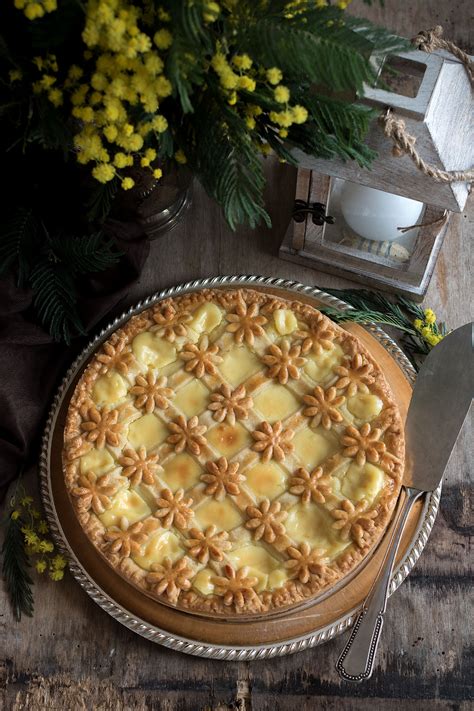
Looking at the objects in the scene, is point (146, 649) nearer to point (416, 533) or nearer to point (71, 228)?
point (416, 533)

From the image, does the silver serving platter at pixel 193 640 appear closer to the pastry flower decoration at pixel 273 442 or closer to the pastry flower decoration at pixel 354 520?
the pastry flower decoration at pixel 354 520

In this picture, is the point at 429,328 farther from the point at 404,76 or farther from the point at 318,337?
the point at 404,76

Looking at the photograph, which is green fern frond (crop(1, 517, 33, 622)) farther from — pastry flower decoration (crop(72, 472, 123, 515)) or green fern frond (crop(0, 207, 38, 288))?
green fern frond (crop(0, 207, 38, 288))

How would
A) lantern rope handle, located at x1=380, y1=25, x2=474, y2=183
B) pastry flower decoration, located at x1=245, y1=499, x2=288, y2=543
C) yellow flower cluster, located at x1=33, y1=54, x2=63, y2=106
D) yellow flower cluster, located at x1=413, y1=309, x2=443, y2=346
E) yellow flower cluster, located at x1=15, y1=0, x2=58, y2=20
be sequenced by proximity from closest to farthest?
yellow flower cluster, located at x1=15, y1=0, x2=58, y2=20 → yellow flower cluster, located at x1=33, y1=54, x2=63, y2=106 → lantern rope handle, located at x1=380, y1=25, x2=474, y2=183 → pastry flower decoration, located at x1=245, y1=499, x2=288, y2=543 → yellow flower cluster, located at x1=413, y1=309, x2=443, y2=346

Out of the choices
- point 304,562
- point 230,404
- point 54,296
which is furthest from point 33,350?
point 304,562

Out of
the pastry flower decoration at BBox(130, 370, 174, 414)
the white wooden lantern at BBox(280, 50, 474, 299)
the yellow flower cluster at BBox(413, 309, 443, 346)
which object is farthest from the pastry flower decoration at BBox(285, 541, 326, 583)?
the white wooden lantern at BBox(280, 50, 474, 299)

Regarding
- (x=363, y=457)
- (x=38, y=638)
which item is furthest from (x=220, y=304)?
(x=38, y=638)

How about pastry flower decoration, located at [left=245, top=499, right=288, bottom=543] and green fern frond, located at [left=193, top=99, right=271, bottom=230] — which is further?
pastry flower decoration, located at [left=245, top=499, right=288, bottom=543]
